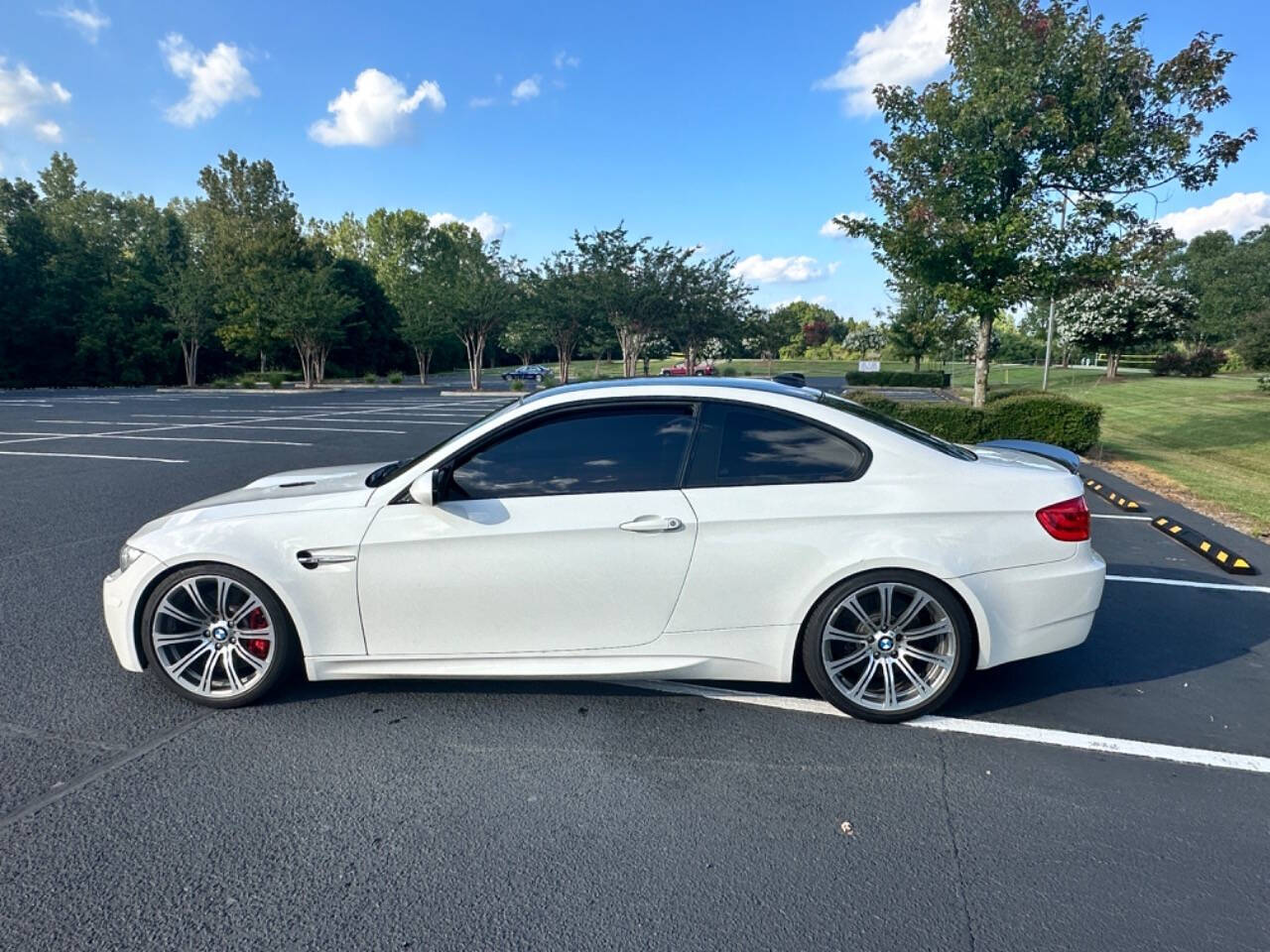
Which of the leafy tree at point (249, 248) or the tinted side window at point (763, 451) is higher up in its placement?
the leafy tree at point (249, 248)

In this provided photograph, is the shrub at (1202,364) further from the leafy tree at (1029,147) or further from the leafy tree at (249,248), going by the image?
the leafy tree at (249,248)

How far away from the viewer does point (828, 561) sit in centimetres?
307

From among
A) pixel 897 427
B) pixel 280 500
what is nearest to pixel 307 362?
pixel 280 500

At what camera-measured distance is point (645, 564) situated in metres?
3.06

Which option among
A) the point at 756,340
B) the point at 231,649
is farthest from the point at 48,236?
the point at 231,649

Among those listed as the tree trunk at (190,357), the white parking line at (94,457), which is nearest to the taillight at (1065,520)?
the white parking line at (94,457)

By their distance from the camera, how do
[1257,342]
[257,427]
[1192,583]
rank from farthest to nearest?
[1257,342], [257,427], [1192,583]

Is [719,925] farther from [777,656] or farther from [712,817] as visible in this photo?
[777,656]

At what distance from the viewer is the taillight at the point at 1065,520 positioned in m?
3.15

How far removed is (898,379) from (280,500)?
4300 cm

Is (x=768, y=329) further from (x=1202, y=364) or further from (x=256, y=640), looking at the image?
(x=256, y=640)

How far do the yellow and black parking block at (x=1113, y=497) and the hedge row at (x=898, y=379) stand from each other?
32835 mm

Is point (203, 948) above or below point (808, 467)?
below

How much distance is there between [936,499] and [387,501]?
2.46 metres
